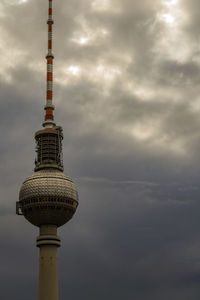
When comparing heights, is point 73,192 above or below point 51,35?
below

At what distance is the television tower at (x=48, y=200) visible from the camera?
123m

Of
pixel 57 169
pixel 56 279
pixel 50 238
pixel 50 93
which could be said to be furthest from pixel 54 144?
pixel 56 279

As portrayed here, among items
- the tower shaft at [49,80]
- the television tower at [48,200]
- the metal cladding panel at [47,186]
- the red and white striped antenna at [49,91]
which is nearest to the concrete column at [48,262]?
the television tower at [48,200]

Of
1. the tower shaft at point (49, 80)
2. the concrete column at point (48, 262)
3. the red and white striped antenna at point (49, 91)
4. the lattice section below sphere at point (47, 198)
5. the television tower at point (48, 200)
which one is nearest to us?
the concrete column at point (48, 262)

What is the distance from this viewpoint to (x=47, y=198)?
126375mm

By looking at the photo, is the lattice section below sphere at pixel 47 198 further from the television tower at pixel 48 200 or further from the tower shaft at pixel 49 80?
the tower shaft at pixel 49 80

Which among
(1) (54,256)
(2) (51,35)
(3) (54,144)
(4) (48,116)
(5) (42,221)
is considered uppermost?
(2) (51,35)

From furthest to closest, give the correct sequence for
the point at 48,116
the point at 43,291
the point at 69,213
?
the point at 48,116, the point at 69,213, the point at 43,291

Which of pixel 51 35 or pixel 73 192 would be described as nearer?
pixel 73 192

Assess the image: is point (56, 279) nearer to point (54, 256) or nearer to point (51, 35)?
point (54, 256)

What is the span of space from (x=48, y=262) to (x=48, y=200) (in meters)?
15.8

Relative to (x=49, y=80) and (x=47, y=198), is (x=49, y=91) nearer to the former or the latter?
(x=49, y=80)

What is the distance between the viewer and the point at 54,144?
13612cm

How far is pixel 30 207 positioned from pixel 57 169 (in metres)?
13.6
